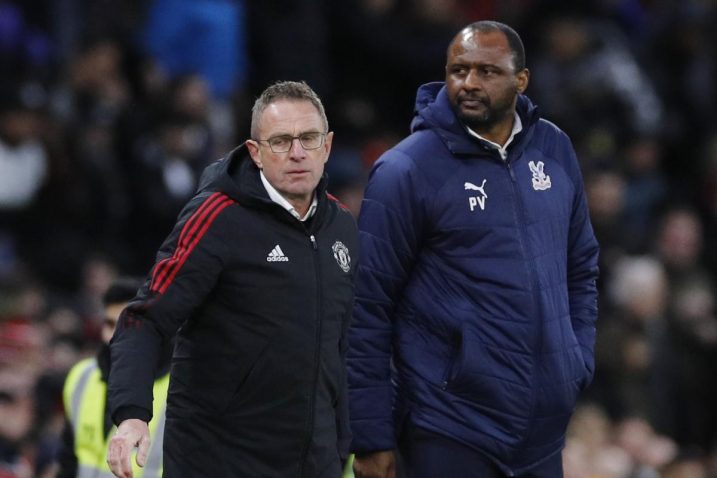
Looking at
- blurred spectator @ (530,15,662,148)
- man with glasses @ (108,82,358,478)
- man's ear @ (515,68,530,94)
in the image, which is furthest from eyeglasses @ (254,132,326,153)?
blurred spectator @ (530,15,662,148)

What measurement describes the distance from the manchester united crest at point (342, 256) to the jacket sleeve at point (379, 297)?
373 mm

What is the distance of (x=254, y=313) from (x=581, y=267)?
1499 mm

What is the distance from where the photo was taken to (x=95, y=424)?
5.99 meters

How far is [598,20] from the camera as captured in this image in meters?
14.0

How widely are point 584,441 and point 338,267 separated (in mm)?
4936

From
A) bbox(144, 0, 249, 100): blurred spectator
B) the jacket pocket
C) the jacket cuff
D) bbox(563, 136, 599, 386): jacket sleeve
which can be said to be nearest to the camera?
the jacket cuff

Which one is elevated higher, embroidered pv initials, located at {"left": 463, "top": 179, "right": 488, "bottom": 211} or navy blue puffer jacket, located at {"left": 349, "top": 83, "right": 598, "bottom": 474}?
embroidered pv initials, located at {"left": 463, "top": 179, "right": 488, "bottom": 211}

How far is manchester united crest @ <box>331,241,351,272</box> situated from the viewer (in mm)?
4996

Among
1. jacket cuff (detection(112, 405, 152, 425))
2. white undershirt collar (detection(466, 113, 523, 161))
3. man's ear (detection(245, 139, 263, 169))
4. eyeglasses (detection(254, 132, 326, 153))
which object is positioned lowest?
jacket cuff (detection(112, 405, 152, 425))

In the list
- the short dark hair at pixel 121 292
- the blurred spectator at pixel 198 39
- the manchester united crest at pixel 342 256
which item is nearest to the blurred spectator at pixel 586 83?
the blurred spectator at pixel 198 39

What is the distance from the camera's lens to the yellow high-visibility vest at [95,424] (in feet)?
19.2

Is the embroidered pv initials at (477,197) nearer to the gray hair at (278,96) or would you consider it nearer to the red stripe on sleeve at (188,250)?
the gray hair at (278,96)

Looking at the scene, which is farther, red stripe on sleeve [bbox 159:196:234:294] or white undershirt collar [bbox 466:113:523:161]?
white undershirt collar [bbox 466:113:523:161]

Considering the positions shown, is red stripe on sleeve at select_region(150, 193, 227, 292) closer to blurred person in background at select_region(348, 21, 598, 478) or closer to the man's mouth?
blurred person in background at select_region(348, 21, 598, 478)
